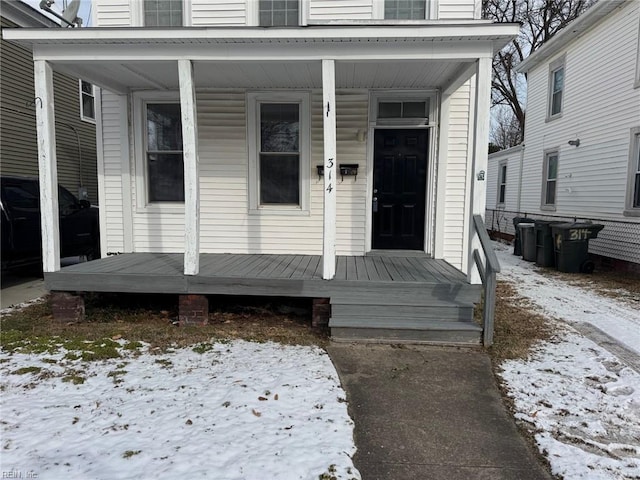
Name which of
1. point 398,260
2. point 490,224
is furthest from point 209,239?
point 490,224

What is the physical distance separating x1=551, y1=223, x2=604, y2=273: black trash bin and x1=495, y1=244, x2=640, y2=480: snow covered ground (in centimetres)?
308

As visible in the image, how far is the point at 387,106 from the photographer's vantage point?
588 centimetres

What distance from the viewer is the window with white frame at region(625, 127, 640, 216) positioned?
8.14 m

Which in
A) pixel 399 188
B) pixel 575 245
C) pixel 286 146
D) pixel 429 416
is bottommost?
pixel 429 416

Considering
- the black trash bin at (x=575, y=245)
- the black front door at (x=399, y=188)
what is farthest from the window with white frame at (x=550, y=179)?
the black front door at (x=399, y=188)

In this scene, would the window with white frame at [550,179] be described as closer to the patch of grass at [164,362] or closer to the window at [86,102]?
the patch of grass at [164,362]

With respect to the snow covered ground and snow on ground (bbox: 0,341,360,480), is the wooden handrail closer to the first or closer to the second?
the snow covered ground

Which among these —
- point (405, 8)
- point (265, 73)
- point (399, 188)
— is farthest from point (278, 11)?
point (399, 188)

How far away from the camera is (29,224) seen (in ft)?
21.4

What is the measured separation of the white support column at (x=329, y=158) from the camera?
429cm

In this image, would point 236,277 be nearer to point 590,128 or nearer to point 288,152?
point 288,152

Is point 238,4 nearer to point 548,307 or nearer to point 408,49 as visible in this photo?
point 408,49

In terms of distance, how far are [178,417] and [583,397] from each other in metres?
2.91

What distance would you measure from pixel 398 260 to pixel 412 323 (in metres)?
1.59
